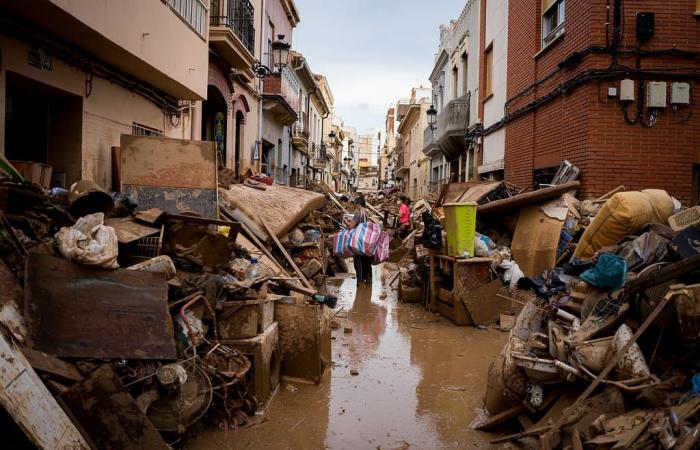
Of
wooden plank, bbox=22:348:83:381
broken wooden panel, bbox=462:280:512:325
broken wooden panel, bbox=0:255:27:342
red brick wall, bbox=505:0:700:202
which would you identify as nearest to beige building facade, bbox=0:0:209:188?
broken wooden panel, bbox=0:255:27:342

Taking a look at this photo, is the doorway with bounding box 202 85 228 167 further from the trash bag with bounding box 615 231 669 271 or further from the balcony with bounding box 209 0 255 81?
the trash bag with bounding box 615 231 669 271

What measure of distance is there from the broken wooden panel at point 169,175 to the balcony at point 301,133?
18.3 meters

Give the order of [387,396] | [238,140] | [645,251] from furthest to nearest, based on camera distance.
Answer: [238,140] → [387,396] → [645,251]

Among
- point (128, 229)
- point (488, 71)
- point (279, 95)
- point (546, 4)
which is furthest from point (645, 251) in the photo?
point (279, 95)

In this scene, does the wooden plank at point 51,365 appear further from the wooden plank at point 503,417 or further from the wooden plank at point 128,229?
the wooden plank at point 503,417

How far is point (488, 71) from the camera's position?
15336 millimetres

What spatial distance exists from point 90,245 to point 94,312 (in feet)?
1.59

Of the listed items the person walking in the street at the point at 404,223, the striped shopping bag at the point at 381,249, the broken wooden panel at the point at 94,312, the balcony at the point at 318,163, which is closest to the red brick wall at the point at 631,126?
the striped shopping bag at the point at 381,249

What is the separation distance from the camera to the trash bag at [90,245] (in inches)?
149

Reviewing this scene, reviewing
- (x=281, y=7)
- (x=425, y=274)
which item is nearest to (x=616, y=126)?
(x=425, y=274)

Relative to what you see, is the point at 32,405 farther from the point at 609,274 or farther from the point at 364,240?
the point at 364,240

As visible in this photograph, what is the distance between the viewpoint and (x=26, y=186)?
4.79 metres

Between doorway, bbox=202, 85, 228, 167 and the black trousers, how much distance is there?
4.67 metres

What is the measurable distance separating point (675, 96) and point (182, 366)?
8.08m
